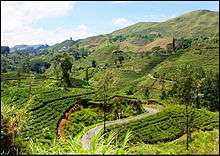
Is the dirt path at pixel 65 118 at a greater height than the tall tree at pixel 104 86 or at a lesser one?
lesser

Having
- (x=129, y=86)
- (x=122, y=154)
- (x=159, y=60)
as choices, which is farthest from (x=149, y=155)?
(x=159, y=60)

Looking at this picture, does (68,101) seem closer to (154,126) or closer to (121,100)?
(121,100)

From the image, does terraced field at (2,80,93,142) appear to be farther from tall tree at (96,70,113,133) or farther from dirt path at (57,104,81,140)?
tall tree at (96,70,113,133)

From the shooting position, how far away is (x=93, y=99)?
65188mm

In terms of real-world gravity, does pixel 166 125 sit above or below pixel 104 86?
below

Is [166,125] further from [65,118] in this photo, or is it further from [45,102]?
[45,102]

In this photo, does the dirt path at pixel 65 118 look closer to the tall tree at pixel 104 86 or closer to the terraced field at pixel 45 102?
the terraced field at pixel 45 102

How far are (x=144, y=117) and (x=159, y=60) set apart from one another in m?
113

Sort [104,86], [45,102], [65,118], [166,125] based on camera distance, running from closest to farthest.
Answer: [166,125] < [104,86] < [65,118] < [45,102]

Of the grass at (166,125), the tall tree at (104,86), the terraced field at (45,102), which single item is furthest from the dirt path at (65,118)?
the grass at (166,125)

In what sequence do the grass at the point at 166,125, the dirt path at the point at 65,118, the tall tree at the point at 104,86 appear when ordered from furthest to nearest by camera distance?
the tall tree at the point at 104,86 < the dirt path at the point at 65,118 < the grass at the point at 166,125

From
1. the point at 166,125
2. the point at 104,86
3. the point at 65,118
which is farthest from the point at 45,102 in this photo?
the point at 166,125

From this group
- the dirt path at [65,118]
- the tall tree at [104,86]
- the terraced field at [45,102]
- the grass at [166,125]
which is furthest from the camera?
the tall tree at [104,86]

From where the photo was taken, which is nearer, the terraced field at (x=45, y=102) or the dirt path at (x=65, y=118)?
the dirt path at (x=65, y=118)
